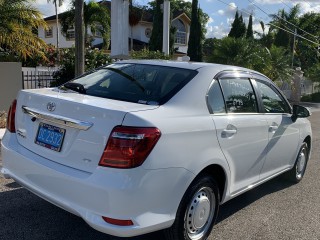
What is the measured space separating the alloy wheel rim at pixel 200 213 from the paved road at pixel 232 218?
0.26 m

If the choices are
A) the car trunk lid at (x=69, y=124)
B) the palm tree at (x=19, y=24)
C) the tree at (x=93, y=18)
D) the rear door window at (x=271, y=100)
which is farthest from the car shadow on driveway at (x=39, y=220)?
the tree at (x=93, y=18)

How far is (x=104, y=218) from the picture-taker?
2.98 m

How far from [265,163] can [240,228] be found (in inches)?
33.9

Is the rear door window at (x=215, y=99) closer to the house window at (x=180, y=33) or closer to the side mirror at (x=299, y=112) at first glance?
the side mirror at (x=299, y=112)

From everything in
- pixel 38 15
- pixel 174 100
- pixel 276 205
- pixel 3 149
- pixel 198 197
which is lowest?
pixel 276 205

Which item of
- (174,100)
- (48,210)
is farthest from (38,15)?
(174,100)

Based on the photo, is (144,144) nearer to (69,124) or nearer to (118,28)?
(69,124)

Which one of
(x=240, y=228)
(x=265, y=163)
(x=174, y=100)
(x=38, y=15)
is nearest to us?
(x=174, y=100)

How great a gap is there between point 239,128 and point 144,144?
1401mm

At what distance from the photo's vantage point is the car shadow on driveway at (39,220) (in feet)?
12.5

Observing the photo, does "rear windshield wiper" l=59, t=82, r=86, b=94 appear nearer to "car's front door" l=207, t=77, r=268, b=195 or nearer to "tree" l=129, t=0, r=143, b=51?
"car's front door" l=207, t=77, r=268, b=195

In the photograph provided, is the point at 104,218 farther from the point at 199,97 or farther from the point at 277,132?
the point at 277,132

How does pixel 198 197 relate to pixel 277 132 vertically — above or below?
below

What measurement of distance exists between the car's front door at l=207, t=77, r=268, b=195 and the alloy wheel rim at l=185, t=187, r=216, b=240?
0.37 m
